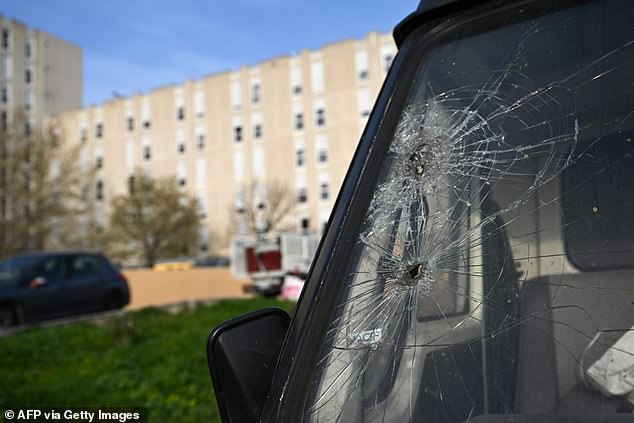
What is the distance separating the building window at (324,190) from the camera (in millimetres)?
43969

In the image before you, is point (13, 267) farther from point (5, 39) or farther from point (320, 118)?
point (5, 39)

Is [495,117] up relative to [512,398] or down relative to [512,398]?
up

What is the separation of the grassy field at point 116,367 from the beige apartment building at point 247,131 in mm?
32970

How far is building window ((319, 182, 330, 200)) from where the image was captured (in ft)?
144

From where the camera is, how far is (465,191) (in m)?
1.46

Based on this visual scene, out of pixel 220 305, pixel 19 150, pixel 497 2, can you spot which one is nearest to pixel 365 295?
pixel 497 2

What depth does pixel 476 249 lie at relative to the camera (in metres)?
1.38

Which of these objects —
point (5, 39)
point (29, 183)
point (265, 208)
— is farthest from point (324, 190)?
point (5, 39)

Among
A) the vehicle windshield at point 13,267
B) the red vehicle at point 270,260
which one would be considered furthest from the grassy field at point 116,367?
the red vehicle at point 270,260

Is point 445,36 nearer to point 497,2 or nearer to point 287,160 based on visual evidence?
point 497,2

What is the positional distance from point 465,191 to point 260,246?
1882 centimetres

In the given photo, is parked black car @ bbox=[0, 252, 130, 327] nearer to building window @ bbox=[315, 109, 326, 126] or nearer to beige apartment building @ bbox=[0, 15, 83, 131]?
building window @ bbox=[315, 109, 326, 126]

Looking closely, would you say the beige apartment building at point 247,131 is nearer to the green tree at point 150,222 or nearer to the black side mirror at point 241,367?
the green tree at point 150,222

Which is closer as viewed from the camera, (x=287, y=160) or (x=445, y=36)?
(x=445, y=36)
